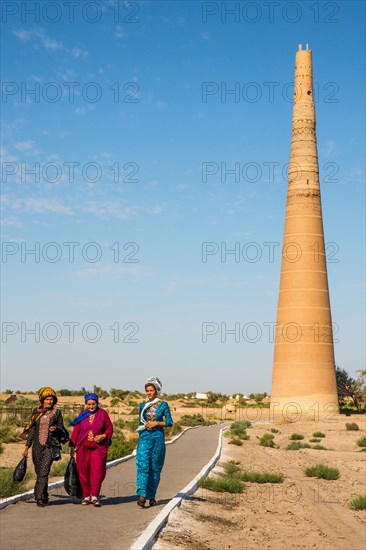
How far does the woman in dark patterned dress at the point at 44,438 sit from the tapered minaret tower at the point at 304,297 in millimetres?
43402

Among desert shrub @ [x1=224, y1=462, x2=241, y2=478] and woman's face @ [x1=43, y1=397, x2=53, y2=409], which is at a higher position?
woman's face @ [x1=43, y1=397, x2=53, y2=409]

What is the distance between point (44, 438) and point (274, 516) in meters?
4.88

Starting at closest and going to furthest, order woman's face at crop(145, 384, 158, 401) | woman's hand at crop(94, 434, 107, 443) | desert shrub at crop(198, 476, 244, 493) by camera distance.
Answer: woman's hand at crop(94, 434, 107, 443) < woman's face at crop(145, 384, 158, 401) < desert shrub at crop(198, 476, 244, 493)

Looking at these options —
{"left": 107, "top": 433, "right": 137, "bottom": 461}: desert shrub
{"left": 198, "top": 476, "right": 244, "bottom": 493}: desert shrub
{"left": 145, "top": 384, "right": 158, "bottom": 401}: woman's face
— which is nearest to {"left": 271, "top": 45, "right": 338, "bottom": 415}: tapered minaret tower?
{"left": 107, "top": 433, "right": 137, "bottom": 461}: desert shrub

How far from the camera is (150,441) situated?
10.9 metres

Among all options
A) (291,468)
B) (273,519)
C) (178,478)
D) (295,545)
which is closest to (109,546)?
(295,545)

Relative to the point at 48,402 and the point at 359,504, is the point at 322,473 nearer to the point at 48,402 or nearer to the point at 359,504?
the point at 359,504

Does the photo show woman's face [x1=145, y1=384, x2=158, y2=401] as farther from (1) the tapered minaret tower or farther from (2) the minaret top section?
(2) the minaret top section

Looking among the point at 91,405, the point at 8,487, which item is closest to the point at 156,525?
the point at 91,405

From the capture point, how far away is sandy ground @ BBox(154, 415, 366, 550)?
10.4 meters

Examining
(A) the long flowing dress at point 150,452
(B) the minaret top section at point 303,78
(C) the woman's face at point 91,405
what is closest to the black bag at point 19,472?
(C) the woman's face at point 91,405

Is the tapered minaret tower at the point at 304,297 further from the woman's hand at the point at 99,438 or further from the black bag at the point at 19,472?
the black bag at the point at 19,472

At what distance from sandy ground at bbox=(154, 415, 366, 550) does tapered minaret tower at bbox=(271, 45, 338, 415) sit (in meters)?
29.1

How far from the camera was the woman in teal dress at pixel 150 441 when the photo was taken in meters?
10.8
